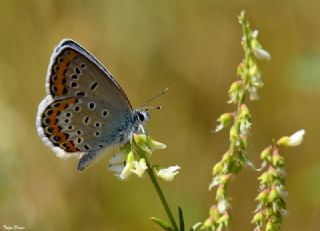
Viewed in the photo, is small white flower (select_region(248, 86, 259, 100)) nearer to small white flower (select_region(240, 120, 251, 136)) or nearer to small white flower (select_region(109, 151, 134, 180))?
small white flower (select_region(240, 120, 251, 136))

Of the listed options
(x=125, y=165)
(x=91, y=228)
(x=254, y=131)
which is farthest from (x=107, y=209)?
(x=125, y=165)

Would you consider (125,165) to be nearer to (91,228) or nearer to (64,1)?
(91,228)

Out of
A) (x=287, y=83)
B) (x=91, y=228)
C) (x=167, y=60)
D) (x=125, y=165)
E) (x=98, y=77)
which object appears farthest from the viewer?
(x=167, y=60)

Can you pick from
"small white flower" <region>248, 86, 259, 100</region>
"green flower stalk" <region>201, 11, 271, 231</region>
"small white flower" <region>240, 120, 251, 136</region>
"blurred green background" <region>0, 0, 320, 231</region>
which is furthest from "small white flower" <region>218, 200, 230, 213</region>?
"blurred green background" <region>0, 0, 320, 231</region>

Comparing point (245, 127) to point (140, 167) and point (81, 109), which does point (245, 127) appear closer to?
point (140, 167)

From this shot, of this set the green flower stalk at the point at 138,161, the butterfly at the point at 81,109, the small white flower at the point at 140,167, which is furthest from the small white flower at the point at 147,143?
the butterfly at the point at 81,109

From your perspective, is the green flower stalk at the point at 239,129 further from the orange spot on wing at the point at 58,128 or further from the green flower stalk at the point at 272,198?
the orange spot on wing at the point at 58,128
